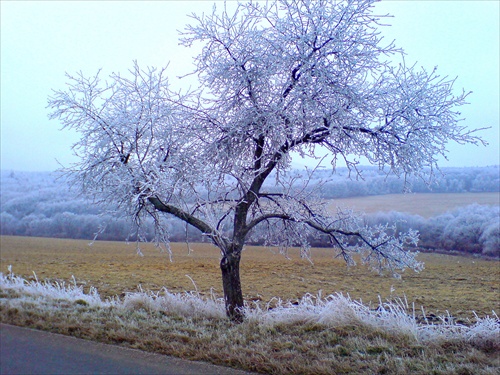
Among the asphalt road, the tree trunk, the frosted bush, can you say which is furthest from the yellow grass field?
the asphalt road

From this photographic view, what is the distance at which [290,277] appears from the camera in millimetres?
17938

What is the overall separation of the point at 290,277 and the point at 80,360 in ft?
43.2

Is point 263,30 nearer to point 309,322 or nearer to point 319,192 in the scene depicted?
point 319,192

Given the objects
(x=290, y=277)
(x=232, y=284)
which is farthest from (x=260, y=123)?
(x=290, y=277)

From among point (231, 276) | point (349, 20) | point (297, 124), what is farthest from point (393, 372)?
point (349, 20)

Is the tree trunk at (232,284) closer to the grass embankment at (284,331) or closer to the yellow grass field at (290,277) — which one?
the grass embankment at (284,331)

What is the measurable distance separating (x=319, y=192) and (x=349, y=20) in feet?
9.89

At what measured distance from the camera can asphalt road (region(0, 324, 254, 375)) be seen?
5016 mm

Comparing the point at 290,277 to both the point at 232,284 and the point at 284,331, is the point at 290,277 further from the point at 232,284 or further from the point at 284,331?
the point at 284,331

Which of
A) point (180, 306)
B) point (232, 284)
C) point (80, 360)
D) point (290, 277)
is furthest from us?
point (290, 277)

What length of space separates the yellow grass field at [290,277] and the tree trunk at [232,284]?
1329 mm

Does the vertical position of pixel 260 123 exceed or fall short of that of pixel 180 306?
it exceeds it

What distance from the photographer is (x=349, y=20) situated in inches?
250

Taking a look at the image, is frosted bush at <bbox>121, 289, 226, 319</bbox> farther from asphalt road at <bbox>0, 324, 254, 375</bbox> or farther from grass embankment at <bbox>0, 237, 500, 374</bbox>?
asphalt road at <bbox>0, 324, 254, 375</bbox>
